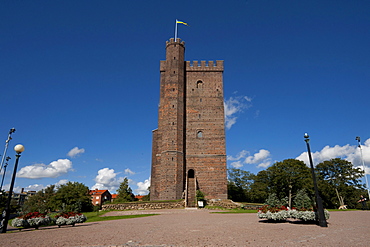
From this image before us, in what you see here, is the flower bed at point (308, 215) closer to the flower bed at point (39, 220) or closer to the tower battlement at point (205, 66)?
the flower bed at point (39, 220)

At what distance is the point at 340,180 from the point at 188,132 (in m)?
29.5

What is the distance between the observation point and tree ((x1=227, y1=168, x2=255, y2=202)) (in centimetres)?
5467

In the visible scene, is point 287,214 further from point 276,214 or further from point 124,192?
point 124,192

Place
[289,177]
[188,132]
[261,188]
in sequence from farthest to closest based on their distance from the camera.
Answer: [261,188] < [289,177] < [188,132]

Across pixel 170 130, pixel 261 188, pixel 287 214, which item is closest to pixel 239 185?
pixel 261 188

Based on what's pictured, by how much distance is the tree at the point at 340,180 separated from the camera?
44312mm

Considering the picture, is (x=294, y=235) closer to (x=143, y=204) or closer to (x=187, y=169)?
(x=143, y=204)

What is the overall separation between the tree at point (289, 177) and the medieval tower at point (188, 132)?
12.3 meters

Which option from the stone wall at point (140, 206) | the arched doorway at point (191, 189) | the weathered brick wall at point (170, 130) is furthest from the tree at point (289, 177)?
the stone wall at point (140, 206)

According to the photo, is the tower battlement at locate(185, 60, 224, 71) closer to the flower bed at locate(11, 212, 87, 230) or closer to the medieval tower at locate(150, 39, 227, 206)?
the medieval tower at locate(150, 39, 227, 206)

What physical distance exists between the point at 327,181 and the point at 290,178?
9.37m

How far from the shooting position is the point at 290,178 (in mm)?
43438

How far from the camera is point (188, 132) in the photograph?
40.4 meters

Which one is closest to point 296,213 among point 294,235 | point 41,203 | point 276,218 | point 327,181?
point 276,218
